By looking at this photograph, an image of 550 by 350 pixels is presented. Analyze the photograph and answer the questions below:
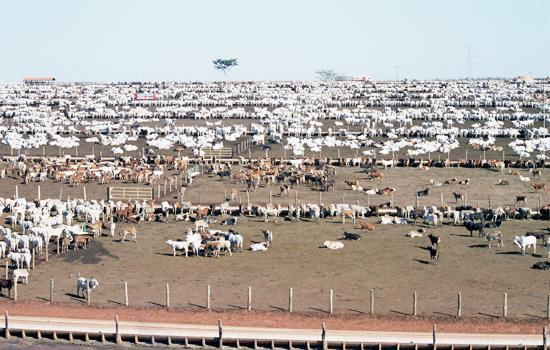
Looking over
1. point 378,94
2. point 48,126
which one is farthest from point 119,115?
point 378,94

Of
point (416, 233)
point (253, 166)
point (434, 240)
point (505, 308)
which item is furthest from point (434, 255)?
point (253, 166)

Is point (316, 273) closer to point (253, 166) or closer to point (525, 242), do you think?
point (525, 242)

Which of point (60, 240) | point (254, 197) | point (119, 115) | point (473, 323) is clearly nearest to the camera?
point (473, 323)

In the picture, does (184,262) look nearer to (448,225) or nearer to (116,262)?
(116,262)

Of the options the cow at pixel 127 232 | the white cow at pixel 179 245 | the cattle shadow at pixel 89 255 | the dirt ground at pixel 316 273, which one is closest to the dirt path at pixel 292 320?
the dirt ground at pixel 316 273

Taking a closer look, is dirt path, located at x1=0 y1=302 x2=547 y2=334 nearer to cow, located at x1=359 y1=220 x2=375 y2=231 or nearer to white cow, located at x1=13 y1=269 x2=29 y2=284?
white cow, located at x1=13 y1=269 x2=29 y2=284

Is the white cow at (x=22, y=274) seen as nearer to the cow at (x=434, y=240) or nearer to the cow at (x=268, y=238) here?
the cow at (x=268, y=238)

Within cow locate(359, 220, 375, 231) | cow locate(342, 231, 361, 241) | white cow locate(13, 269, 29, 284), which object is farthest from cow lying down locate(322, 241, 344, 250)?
white cow locate(13, 269, 29, 284)
